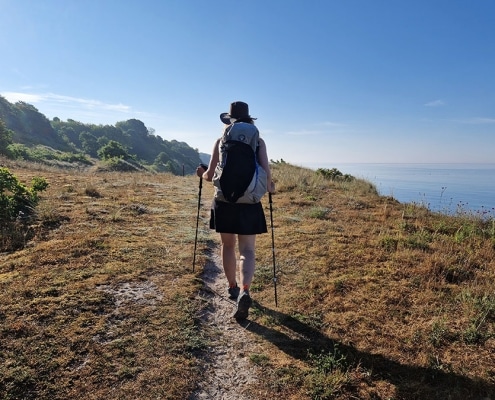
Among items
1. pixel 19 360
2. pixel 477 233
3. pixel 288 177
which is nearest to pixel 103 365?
pixel 19 360

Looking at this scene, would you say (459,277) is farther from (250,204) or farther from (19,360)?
(19,360)

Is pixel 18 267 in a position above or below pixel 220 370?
above

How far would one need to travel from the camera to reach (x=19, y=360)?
2945 mm

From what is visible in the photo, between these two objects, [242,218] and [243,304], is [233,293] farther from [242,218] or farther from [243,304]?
[242,218]

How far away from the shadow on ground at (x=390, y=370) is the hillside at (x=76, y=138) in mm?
47553

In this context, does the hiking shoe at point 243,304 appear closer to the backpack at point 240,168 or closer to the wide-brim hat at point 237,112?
the backpack at point 240,168

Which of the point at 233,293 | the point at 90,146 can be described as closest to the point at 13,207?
the point at 233,293

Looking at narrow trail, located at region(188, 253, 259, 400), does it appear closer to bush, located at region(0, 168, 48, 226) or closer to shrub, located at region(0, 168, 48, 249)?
shrub, located at region(0, 168, 48, 249)

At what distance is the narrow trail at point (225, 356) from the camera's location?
2953mm

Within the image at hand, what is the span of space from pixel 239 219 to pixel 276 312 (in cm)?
151

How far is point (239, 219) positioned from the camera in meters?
3.95

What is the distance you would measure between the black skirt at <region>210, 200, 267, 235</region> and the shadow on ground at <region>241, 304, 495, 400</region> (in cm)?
129

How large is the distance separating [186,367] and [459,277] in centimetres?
460

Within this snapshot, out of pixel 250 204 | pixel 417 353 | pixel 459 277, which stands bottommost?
pixel 417 353
